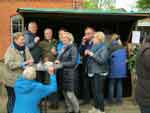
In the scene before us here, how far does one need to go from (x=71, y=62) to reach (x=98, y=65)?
60cm

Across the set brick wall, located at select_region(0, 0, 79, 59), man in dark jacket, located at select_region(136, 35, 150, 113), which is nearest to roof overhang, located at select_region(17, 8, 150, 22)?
man in dark jacket, located at select_region(136, 35, 150, 113)

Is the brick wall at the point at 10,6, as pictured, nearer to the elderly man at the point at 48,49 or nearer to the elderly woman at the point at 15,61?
the elderly man at the point at 48,49

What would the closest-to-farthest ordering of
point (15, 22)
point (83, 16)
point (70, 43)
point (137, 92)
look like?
point (137, 92) → point (70, 43) → point (83, 16) → point (15, 22)

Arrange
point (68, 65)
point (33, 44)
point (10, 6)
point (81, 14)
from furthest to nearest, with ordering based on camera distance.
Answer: point (10, 6) → point (81, 14) → point (33, 44) → point (68, 65)

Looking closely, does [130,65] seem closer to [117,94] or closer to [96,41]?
[117,94]

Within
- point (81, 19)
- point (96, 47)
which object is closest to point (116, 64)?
point (96, 47)

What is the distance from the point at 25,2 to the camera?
27953 millimetres

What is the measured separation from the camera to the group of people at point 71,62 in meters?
7.88

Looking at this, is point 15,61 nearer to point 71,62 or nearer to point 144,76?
point 71,62

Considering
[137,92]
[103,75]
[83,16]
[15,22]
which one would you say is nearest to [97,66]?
[103,75]

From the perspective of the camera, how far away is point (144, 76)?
233 inches

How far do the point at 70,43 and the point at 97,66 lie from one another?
71cm

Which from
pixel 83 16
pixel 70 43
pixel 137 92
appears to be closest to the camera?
pixel 137 92

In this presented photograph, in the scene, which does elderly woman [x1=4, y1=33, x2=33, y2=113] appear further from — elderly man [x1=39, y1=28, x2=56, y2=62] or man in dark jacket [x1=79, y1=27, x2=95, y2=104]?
man in dark jacket [x1=79, y1=27, x2=95, y2=104]
